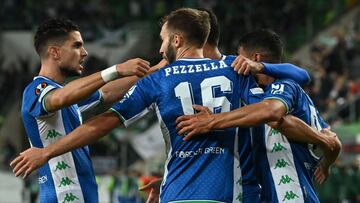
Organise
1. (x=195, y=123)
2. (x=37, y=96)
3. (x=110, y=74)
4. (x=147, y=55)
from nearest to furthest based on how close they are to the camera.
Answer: (x=195, y=123) < (x=110, y=74) < (x=37, y=96) < (x=147, y=55)

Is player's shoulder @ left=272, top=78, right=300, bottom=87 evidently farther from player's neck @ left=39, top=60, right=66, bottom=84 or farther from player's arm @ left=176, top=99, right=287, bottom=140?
player's neck @ left=39, top=60, right=66, bottom=84

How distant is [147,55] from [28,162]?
21742 mm

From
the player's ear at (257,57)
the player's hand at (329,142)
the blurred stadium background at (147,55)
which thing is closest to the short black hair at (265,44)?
the player's ear at (257,57)

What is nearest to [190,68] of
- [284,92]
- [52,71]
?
[284,92]

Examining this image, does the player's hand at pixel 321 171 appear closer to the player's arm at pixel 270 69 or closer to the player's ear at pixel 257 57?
the player's arm at pixel 270 69

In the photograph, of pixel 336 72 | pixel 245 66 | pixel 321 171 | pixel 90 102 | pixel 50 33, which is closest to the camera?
pixel 245 66

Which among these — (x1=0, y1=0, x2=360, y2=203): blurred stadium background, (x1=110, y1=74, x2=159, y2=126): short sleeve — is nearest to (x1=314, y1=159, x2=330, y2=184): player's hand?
(x1=110, y1=74, x2=159, y2=126): short sleeve

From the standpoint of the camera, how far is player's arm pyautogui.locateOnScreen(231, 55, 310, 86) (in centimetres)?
635

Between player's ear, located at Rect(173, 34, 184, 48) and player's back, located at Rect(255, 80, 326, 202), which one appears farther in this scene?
player's back, located at Rect(255, 80, 326, 202)

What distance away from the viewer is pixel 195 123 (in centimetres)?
614

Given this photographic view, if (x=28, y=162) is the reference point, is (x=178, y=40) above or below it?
above

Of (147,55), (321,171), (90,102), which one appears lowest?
(321,171)

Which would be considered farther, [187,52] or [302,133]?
[302,133]

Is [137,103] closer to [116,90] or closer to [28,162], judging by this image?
[28,162]
